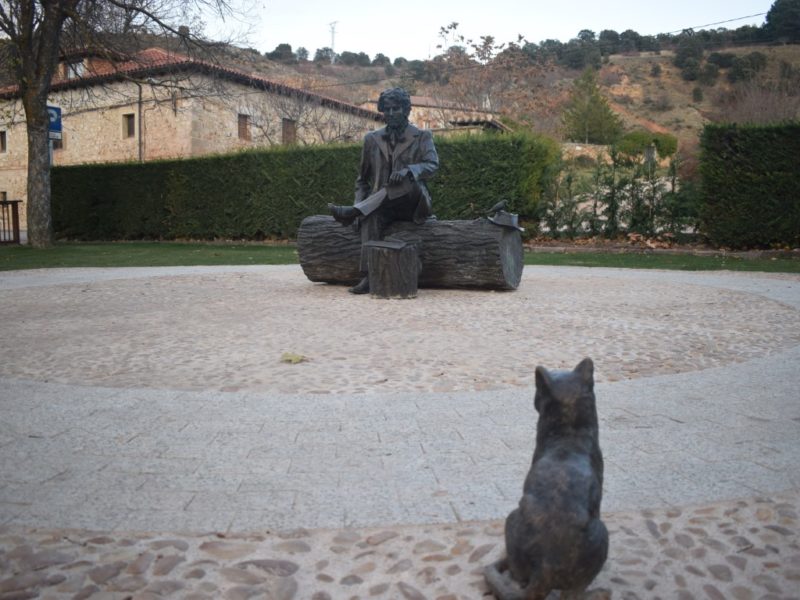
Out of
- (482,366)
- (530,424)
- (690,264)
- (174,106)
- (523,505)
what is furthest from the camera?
(174,106)

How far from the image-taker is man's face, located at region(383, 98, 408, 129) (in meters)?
7.64

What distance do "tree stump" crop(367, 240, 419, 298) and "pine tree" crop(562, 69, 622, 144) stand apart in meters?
50.2

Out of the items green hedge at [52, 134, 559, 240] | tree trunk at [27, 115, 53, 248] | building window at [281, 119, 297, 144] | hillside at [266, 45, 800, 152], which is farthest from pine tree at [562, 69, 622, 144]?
tree trunk at [27, 115, 53, 248]

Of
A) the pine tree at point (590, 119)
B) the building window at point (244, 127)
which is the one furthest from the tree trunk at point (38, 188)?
the pine tree at point (590, 119)

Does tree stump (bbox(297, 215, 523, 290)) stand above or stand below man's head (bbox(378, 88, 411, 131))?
below

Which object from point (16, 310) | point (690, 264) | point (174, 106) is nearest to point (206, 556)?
point (16, 310)

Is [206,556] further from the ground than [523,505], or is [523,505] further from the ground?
[523,505]

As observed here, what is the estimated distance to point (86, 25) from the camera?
16844 millimetres

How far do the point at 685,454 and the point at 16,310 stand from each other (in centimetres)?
669

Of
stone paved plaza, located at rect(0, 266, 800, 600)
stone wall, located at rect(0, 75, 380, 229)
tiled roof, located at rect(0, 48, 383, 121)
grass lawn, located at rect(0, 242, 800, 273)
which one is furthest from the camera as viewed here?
stone wall, located at rect(0, 75, 380, 229)

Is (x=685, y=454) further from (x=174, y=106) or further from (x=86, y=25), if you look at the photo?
(x=174, y=106)

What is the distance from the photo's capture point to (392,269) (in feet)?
24.4

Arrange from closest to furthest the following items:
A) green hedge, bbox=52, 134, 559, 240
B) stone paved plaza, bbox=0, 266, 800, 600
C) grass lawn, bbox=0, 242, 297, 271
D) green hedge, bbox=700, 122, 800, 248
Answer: stone paved plaza, bbox=0, 266, 800, 600, grass lawn, bbox=0, 242, 297, 271, green hedge, bbox=700, 122, 800, 248, green hedge, bbox=52, 134, 559, 240

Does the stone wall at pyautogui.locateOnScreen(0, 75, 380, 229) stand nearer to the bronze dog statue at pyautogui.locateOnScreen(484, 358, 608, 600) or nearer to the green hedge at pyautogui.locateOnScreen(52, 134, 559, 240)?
the green hedge at pyautogui.locateOnScreen(52, 134, 559, 240)
